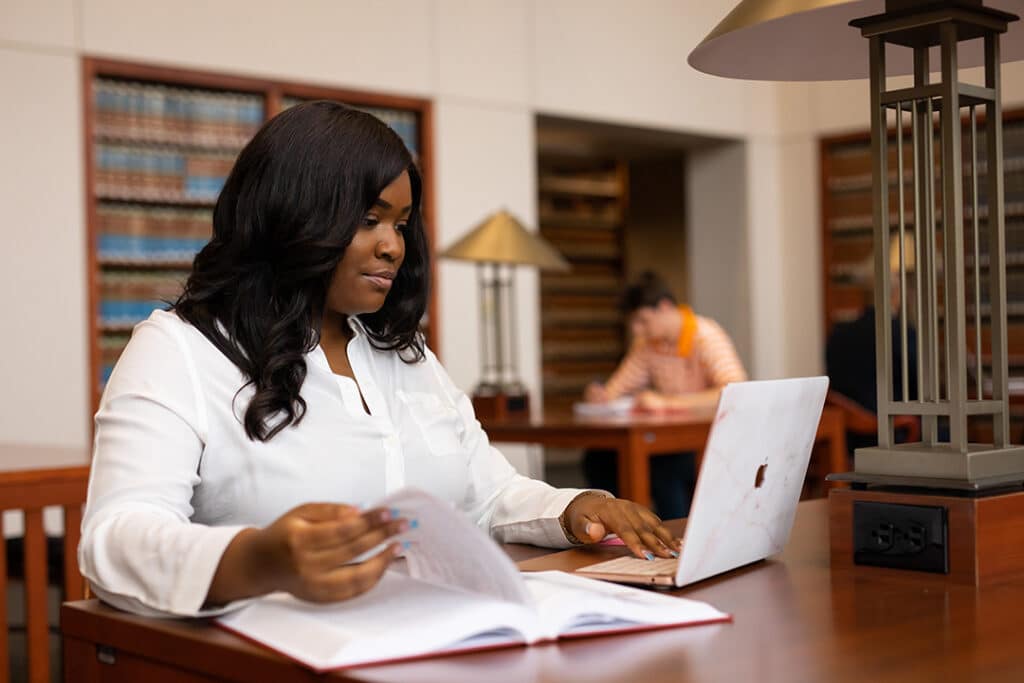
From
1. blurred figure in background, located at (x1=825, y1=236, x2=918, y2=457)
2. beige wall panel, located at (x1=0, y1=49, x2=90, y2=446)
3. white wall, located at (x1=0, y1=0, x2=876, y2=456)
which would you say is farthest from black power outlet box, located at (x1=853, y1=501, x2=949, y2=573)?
beige wall panel, located at (x1=0, y1=49, x2=90, y2=446)

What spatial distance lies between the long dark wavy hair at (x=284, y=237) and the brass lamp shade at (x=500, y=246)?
124 inches

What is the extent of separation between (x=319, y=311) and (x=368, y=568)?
1.97ft

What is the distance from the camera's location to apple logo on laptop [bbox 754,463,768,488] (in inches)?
52.8

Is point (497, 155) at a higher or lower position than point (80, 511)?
higher

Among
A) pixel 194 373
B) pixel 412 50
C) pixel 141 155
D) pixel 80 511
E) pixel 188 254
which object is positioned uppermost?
pixel 412 50

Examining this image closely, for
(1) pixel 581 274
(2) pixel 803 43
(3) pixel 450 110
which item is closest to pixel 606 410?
(3) pixel 450 110

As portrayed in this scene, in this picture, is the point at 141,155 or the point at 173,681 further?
the point at 141,155

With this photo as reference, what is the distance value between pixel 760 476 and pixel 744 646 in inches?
15.4

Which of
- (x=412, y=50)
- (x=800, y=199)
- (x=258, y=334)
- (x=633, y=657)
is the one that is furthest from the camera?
(x=800, y=199)

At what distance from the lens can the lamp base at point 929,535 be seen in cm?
129

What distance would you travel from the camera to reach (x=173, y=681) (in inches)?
45.4

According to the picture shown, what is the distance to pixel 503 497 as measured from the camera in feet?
5.49

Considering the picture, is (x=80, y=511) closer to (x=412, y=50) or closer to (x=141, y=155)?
(x=141, y=155)

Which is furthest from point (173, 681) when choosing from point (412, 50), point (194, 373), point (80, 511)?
point (412, 50)
